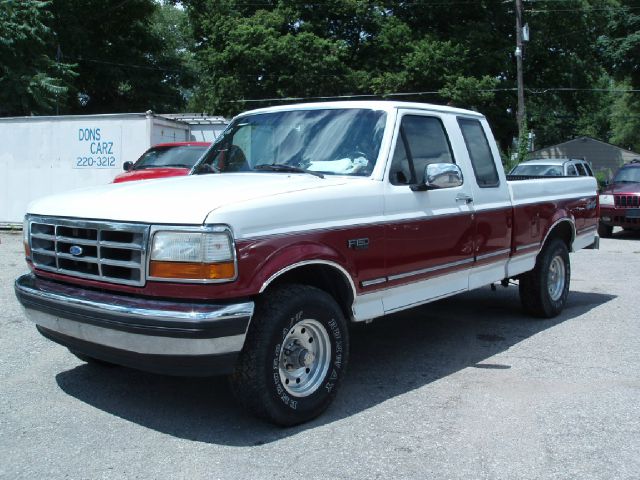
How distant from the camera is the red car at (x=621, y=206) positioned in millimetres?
15297

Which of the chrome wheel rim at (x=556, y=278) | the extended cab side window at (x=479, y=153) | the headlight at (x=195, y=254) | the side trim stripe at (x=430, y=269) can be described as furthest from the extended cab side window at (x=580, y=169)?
the headlight at (x=195, y=254)

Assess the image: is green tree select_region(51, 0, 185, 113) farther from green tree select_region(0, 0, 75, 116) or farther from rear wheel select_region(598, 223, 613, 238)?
rear wheel select_region(598, 223, 613, 238)

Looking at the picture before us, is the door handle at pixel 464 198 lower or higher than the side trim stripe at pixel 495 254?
higher

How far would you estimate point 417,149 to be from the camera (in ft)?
17.2

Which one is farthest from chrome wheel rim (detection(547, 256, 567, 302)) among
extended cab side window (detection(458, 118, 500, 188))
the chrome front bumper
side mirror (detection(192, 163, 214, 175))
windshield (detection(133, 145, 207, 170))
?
windshield (detection(133, 145, 207, 170))

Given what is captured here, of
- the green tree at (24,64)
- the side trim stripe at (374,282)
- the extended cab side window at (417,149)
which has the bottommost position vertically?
the side trim stripe at (374,282)

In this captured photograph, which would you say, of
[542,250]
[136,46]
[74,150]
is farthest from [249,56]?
[542,250]

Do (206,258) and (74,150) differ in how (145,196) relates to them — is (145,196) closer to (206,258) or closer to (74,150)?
(206,258)

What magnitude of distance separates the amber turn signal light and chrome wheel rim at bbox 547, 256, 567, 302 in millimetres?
4590

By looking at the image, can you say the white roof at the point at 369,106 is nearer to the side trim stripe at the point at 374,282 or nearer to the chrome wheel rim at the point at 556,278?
the side trim stripe at the point at 374,282

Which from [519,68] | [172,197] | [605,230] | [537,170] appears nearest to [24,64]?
[537,170]

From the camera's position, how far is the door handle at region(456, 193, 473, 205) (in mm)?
5434

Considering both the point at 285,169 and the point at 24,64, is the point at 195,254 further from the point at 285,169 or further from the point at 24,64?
the point at 24,64

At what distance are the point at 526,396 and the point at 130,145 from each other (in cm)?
1193
